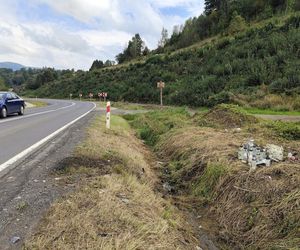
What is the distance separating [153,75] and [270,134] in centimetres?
4603

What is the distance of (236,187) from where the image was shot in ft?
22.0

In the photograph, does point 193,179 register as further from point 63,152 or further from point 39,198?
point 39,198

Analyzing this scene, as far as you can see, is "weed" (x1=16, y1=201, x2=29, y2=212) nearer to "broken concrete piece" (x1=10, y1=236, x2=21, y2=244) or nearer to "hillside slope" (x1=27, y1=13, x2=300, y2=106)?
"broken concrete piece" (x1=10, y1=236, x2=21, y2=244)

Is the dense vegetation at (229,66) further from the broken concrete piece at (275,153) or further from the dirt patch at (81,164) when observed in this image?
the dirt patch at (81,164)

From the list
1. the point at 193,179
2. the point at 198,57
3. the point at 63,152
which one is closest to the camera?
the point at 193,179

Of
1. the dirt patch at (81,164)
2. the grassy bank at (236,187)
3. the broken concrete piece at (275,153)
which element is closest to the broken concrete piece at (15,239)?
the grassy bank at (236,187)

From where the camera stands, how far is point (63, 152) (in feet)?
29.7

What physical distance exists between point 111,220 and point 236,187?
2.88 metres

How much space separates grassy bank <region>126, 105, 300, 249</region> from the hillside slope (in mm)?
16712

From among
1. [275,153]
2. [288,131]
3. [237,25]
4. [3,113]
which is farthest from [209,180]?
[237,25]

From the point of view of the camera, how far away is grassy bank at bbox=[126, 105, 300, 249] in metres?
5.40

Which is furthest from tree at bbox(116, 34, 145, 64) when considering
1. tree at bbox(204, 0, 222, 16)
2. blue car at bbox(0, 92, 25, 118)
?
blue car at bbox(0, 92, 25, 118)

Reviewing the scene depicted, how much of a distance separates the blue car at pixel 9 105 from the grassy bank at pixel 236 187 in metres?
12.7

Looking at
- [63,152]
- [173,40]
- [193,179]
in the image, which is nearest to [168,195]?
[193,179]
